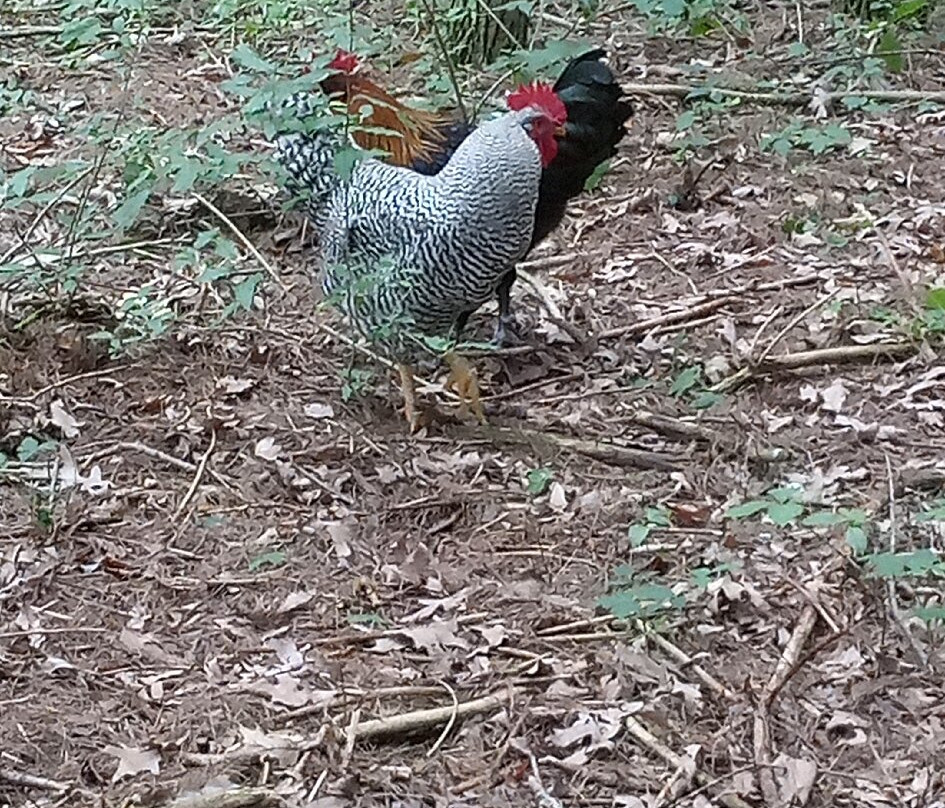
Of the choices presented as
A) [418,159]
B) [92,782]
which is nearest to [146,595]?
[92,782]

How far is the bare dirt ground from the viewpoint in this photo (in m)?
3.17

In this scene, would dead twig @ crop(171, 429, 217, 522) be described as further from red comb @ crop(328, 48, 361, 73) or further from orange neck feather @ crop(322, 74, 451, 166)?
red comb @ crop(328, 48, 361, 73)

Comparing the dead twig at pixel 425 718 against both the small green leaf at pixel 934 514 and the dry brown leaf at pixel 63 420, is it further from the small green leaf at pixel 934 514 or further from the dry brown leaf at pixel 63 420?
the dry brown leaf at pixel 63 420

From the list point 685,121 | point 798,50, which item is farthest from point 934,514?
point 798,50

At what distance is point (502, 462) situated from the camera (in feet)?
14.8

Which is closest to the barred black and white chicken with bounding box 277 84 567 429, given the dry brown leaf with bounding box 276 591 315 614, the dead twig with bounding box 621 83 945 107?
the dry brown leaf with bounding box 276 591 315 614

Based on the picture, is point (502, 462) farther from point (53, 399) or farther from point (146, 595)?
point (53, 399)

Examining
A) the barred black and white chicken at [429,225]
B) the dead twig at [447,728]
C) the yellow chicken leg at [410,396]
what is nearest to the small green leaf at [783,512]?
the dead twig at [447,728]

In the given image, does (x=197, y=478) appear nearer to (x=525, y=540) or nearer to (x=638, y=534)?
(x=525, y=540)

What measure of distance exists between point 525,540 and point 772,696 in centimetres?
106

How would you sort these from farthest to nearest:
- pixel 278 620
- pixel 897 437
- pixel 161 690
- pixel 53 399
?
pixel 53 399, pixel 897 437, pixel 278 620, pixel 161 690

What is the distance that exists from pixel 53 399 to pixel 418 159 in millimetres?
1596

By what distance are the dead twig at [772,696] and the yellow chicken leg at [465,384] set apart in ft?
5.08

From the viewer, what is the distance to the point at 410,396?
4.71m
